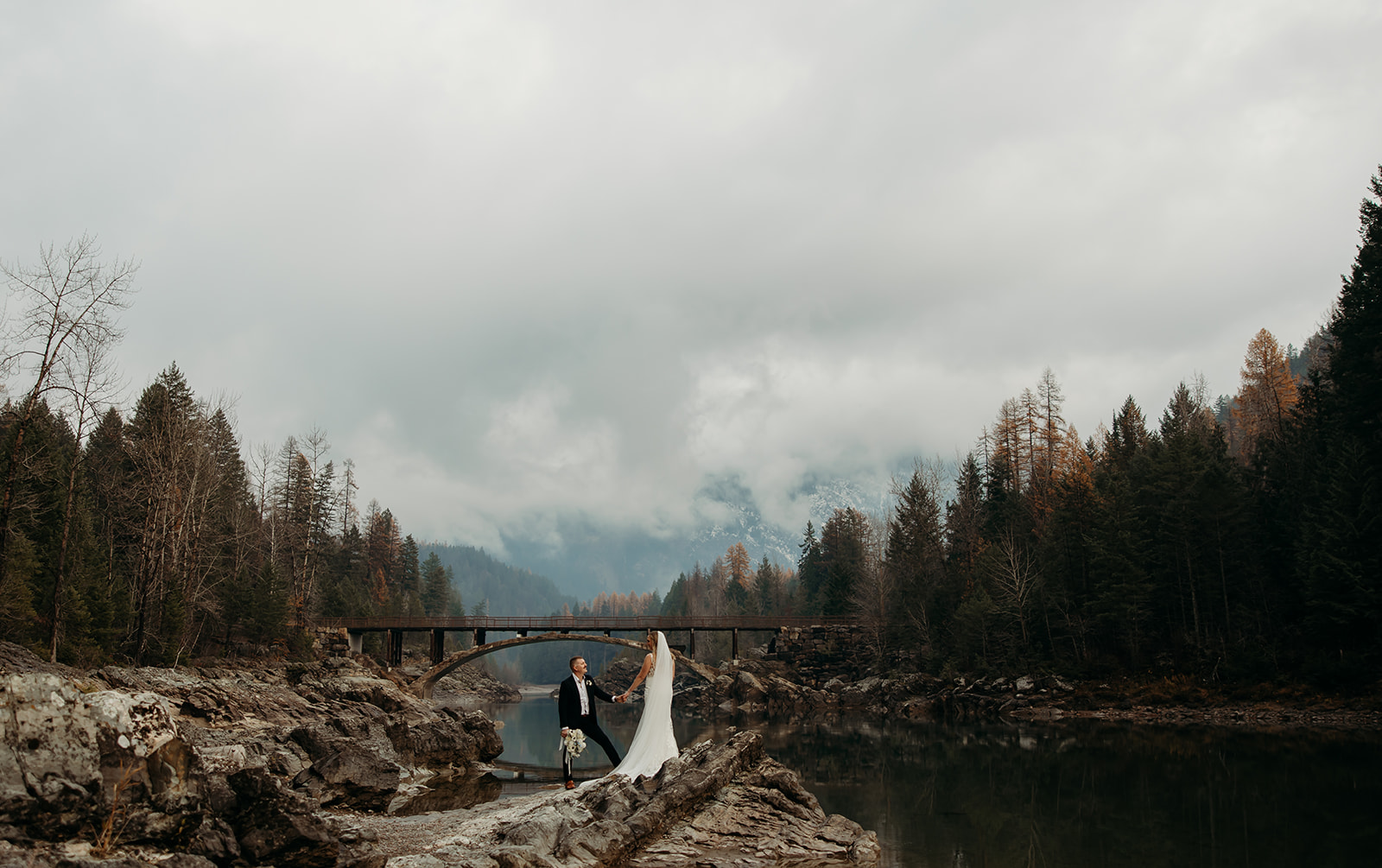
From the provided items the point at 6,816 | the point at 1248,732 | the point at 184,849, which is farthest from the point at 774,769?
the point at 1248,732

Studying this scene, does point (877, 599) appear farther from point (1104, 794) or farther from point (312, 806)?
point (312, 806)

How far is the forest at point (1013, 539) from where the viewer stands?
32562 mm

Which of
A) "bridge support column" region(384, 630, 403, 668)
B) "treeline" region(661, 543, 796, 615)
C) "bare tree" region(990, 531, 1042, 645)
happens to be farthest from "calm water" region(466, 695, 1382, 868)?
A: "treeline" region(661, 543, 796, 615)

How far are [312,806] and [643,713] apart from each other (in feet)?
17.9

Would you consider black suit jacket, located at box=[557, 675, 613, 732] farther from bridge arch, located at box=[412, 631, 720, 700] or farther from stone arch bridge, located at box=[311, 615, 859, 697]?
bridge arch, located at box=[412, 631, 720, 700]

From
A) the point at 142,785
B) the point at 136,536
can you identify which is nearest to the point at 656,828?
the point at 142,785

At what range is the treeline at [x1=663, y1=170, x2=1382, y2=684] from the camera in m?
35.8

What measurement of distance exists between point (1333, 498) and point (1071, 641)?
19.6m

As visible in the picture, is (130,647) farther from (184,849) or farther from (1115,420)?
(1115,420)

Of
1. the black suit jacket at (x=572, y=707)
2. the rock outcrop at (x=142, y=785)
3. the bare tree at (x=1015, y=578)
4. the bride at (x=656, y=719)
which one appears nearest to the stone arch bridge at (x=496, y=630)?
the bare tree at (x=1015, y=578)

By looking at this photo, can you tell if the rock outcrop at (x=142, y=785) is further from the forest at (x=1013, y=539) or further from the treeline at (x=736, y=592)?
the treeline at (x=736, y=592)

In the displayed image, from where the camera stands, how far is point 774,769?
1516 centimetres

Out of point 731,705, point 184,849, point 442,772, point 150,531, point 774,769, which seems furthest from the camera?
point 731,705

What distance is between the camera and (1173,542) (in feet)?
151
